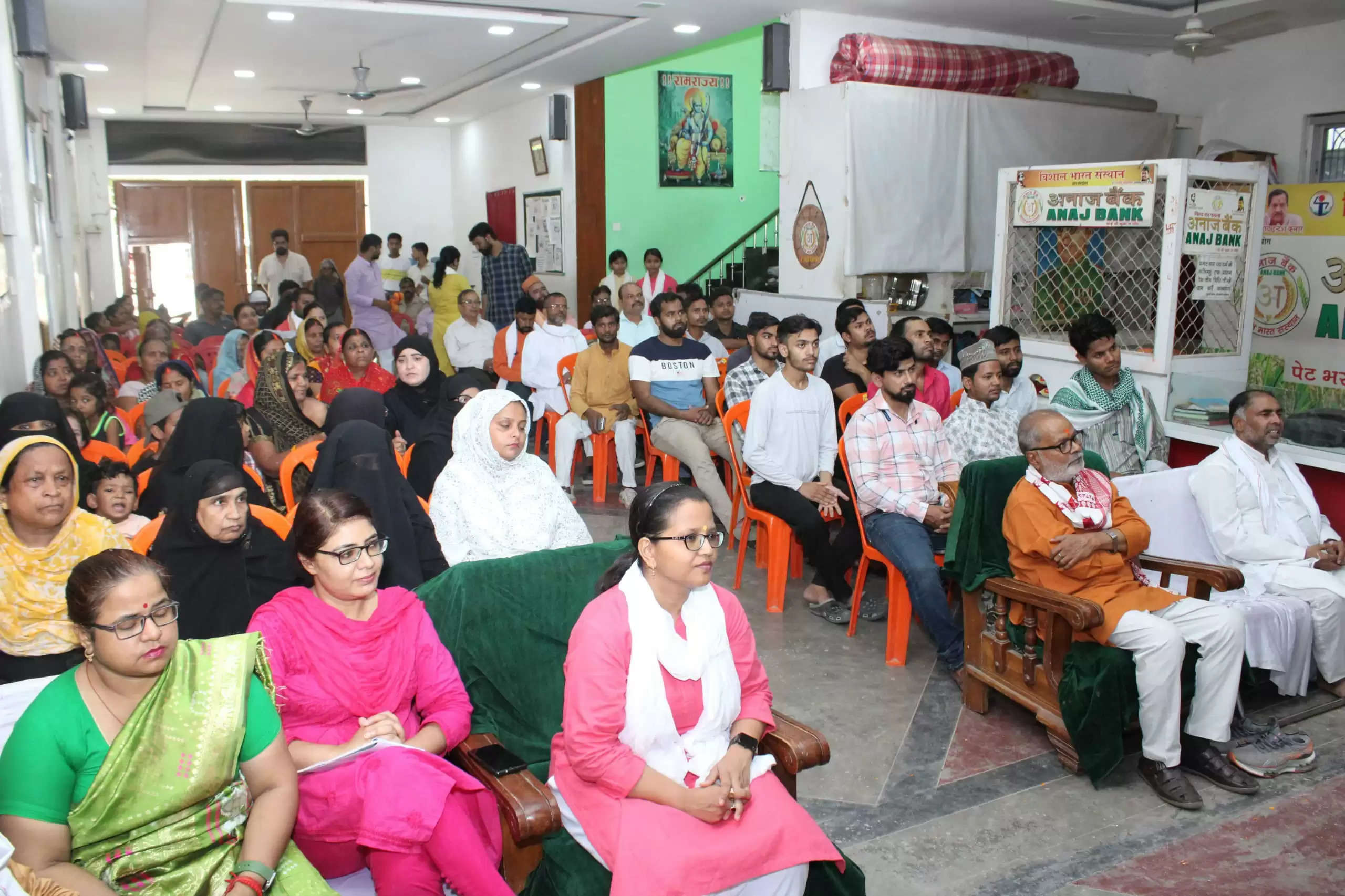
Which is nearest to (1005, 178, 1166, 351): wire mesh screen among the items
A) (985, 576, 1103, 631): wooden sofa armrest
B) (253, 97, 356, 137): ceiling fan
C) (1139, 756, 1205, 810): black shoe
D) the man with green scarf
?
the man with green scarf

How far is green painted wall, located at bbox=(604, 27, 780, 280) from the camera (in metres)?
10.5

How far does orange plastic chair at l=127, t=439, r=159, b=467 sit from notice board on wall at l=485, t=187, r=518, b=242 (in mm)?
8345

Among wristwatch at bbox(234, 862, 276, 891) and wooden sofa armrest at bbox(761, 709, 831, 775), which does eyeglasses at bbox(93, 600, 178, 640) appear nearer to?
wristwatch at bbox(234, 862, 276, 891)

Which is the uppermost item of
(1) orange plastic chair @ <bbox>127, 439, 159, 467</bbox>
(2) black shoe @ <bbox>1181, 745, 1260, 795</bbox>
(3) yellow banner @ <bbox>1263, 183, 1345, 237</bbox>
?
(3) yellow banner @ <bbox>1263, 183, 1345, 237</bbox>

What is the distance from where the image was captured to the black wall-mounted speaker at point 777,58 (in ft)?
23.7

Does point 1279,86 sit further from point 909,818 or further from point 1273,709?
point 909,818

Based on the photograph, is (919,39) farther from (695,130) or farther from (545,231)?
(545,231)

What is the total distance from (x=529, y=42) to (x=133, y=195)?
26.6ft

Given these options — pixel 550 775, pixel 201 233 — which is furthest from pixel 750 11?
pixel 201 233

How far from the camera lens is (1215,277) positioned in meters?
4.84

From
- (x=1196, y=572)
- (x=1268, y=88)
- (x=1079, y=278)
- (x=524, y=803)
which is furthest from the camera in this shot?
(x=1268, y=88)

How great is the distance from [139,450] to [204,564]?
1916 mm

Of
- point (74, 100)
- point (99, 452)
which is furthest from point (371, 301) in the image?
point (99, 452)

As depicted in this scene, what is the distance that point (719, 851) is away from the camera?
2.01m
